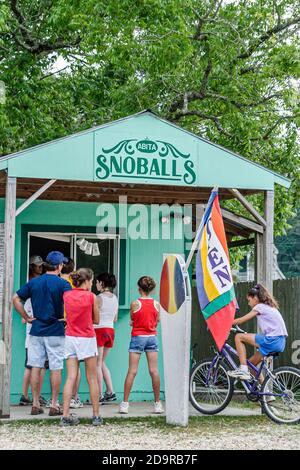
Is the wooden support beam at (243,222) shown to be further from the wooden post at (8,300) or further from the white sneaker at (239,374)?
the wooden post at (8,300)

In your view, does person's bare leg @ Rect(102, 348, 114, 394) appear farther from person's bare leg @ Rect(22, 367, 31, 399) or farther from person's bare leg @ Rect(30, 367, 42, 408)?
person's bare leg @ Rect(30, 367, 42, 408)

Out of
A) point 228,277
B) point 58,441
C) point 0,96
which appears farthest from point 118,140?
point 0,96

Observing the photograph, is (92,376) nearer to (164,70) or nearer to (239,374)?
(239,374)

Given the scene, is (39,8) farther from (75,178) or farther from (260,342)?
(260,342)

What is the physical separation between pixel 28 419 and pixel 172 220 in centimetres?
409

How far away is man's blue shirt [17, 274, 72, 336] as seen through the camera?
10078mm

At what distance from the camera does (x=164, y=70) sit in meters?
16.3

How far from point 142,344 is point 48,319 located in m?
1.16

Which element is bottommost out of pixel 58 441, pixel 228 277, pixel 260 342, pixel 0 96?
pixel 58 441

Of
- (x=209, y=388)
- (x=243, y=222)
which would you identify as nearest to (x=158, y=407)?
(x=209, y=388)

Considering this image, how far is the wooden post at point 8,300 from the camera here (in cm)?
993

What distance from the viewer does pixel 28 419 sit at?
32.6 ft

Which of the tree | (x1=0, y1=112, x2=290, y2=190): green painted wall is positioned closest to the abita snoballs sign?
(x1=0, y1=112, x2=290, y2=190): green painted wall

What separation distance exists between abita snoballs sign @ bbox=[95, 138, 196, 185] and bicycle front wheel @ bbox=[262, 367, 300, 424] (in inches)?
100
